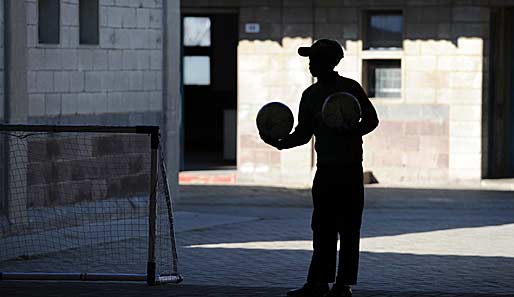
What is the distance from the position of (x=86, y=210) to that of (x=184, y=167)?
31.9 ft

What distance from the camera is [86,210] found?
16.1 meters

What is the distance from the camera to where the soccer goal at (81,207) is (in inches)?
457

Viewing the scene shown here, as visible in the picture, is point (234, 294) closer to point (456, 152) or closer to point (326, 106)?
point (326, 106)

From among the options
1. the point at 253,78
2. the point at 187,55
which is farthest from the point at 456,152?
the point at 187,55

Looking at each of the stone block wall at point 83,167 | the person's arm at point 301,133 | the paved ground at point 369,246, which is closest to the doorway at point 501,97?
the paved ground at point 369,246

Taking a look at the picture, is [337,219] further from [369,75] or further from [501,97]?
[501,97]

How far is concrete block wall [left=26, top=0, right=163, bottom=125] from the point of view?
15.8 meters

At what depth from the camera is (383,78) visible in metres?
24.0

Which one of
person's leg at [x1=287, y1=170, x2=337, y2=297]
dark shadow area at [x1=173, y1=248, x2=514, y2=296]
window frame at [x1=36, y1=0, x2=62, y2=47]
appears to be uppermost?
window frame at [x1=36, y1=0, x2=62, y2=47]

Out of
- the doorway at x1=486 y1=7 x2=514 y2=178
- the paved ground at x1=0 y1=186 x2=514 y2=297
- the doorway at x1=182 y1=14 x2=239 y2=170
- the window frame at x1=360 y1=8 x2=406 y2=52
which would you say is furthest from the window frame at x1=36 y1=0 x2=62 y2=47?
the doorway at x1=182 y1=14 x2=239 y2=170

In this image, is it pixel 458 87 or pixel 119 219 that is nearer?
pixel 119 219

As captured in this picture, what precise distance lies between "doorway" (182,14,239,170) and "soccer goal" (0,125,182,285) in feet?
40.7

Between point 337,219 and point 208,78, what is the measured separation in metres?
20.6

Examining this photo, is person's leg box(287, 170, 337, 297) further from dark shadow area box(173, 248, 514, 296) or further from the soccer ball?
dark shadow area box(173, 248, 514, 296)
